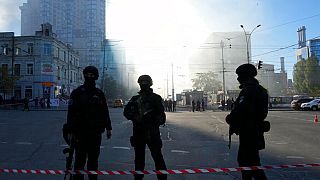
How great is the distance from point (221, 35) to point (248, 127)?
282 feet

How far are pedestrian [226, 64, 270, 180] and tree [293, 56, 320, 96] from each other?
78.7 meters

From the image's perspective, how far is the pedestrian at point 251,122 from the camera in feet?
15.0

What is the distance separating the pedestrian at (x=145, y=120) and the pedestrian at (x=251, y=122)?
1078 mm

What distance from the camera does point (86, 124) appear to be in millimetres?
5000

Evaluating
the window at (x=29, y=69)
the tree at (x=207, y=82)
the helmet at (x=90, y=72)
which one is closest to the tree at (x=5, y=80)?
the window at (x=29, y=69)

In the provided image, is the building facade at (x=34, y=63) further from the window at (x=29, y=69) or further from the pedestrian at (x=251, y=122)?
the pedestrian at (x=251, y=122)

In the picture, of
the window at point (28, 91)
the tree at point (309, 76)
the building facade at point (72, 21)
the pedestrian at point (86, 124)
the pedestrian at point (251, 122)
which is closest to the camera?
the pedestrian at point (251, 122)

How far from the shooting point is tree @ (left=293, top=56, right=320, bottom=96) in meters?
79.4

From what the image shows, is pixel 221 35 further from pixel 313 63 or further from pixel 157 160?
pixel 157 160

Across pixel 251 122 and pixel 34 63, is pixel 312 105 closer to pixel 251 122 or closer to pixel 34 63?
pixel 251 122

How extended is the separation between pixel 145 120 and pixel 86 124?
2.77 feet

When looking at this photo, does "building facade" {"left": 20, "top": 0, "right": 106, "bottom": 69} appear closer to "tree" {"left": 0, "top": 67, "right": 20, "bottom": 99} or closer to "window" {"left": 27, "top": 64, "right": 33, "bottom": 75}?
"window" {"left": 27, "top": 64, "right": 33, "bottom": 75}

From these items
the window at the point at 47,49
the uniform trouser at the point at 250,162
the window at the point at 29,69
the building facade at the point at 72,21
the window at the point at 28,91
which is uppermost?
the building facade at the point at 72,21

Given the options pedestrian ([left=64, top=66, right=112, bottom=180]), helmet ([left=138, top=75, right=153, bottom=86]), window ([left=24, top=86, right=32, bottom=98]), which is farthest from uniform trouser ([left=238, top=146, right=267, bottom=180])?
window ([left=24, top=86, right=32, bottom=98])
